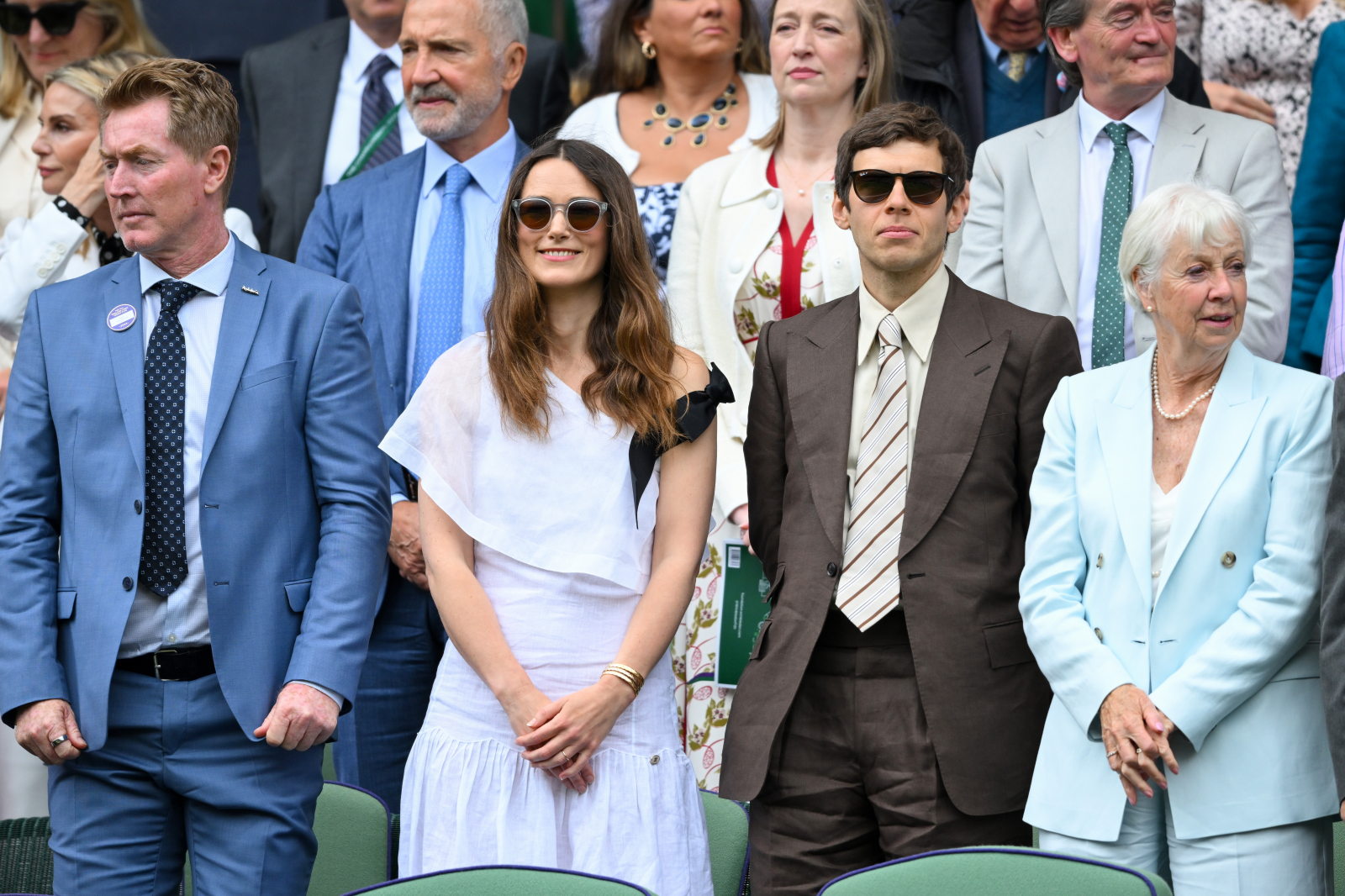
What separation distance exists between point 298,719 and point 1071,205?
2.41 m

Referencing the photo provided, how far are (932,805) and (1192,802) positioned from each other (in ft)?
1.68

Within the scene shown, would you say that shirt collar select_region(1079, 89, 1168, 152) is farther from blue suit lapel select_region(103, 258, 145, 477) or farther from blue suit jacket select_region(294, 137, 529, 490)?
blue suit lapel select_region(103, 258, 145, 477)

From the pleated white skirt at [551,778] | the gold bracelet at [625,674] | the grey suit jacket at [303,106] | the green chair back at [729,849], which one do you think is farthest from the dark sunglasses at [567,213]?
the grey suit jacket at [303,106]

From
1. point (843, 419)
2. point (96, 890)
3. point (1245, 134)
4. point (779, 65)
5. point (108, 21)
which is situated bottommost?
point (96, 890)

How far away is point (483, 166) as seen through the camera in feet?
15.7

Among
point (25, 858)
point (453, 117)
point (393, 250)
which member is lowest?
point (25, 858)

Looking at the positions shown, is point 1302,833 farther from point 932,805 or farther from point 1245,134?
point 1245,134

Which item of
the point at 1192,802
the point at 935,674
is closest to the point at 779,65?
the point at 935,674

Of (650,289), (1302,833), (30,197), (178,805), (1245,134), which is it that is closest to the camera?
(1302,833)

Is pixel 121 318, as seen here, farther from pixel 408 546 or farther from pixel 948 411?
pixel 948 411

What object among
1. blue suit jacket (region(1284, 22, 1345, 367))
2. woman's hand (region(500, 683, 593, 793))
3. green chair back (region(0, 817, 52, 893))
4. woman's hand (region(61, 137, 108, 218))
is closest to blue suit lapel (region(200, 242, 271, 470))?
woman's hand (region(500, 683, 593, 793))

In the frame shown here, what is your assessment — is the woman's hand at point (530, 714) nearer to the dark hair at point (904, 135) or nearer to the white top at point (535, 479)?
the white top at point (535, 479)

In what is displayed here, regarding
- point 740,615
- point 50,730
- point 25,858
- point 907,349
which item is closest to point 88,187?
point 25,858

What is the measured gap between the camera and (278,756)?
132 inches
